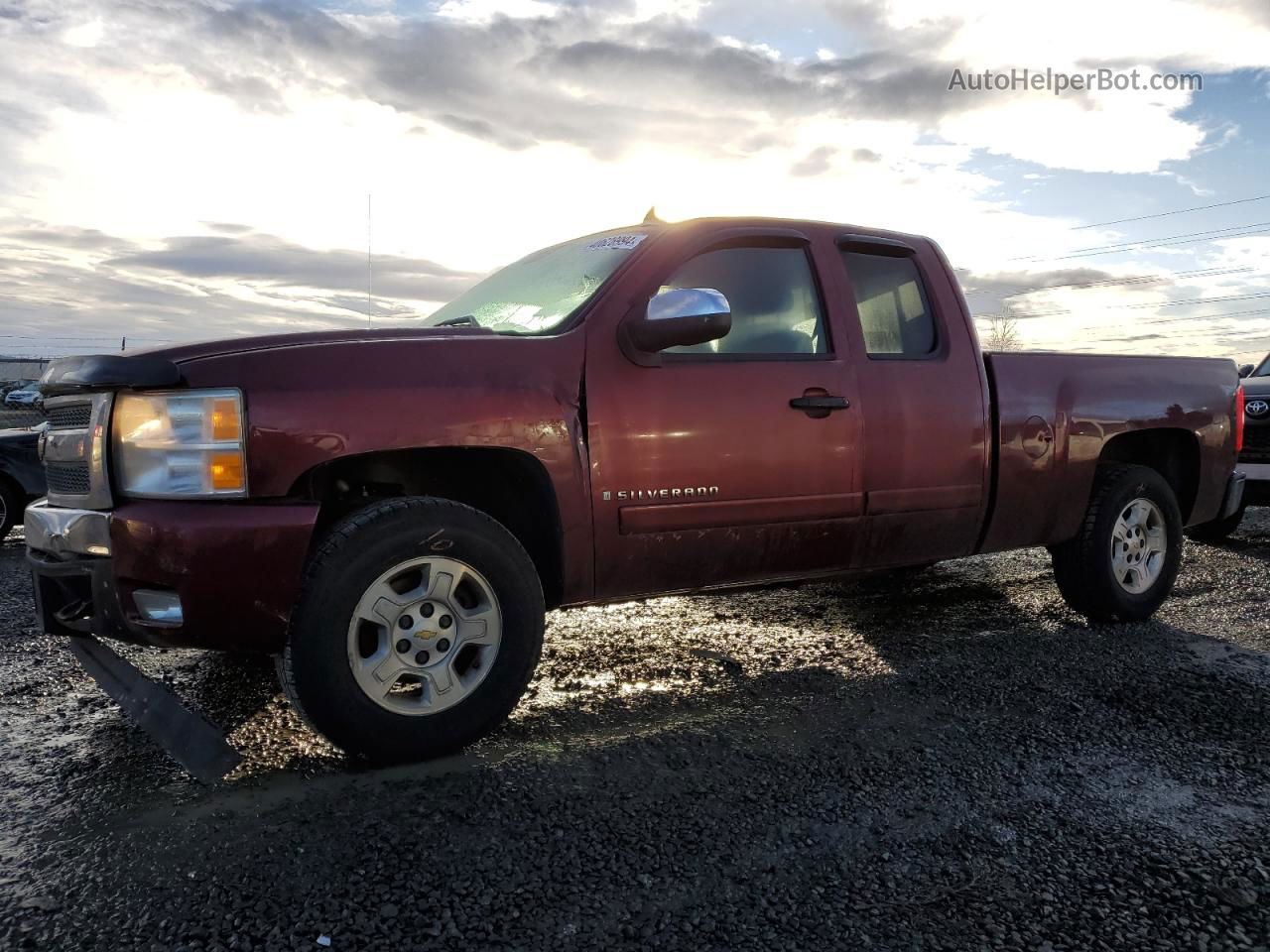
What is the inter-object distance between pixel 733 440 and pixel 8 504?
712 centimetres

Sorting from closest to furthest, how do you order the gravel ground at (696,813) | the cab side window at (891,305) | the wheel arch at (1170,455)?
the gravel ground at (696,813) < the cab side window at (891,305) < the wheel arch at (1170,455)

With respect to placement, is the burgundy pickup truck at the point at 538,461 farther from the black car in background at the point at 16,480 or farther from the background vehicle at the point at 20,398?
the background vehicle at the point at 20,398

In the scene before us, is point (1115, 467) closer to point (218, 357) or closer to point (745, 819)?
point (745, 819)

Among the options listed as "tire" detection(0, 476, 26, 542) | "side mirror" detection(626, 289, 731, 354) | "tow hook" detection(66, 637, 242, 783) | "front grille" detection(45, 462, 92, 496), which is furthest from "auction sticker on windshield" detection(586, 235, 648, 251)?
"tire" detection(0, 476, 26, 542)

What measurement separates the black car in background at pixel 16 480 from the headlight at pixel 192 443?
242 inches

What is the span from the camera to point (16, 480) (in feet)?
25.8

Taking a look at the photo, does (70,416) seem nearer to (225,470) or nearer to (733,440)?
(225,470)

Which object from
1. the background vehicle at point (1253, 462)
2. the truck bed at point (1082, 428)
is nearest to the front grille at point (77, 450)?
the truck bed at point (1082, 428)

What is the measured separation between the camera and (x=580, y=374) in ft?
10.5

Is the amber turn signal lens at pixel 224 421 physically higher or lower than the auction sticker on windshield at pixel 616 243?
lower

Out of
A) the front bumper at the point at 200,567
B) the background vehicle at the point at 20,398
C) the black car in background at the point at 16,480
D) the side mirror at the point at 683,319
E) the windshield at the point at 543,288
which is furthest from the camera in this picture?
the background vehicle at the point at 20,398

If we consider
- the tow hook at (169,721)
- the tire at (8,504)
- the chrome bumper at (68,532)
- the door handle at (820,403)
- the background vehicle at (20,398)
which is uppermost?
the door handle at (820,403)

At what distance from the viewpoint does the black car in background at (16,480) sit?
25.7ft

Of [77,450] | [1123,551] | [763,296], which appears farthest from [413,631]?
[1123,551]
